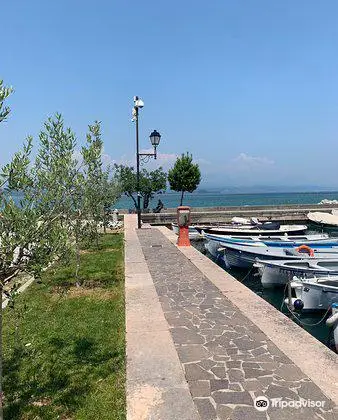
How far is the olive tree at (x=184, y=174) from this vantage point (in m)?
38.3

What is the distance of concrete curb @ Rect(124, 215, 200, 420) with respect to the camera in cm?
430

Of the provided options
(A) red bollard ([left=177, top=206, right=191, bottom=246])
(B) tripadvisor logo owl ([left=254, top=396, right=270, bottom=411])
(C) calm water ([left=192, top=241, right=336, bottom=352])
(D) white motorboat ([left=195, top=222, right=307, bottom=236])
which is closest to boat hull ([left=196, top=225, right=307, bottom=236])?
(D) white motorboat ([left=195, top=222, right=307, bottom=236])

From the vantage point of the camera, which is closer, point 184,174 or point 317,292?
point 317,292

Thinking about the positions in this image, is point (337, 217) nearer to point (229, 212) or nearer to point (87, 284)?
point (229, 212)

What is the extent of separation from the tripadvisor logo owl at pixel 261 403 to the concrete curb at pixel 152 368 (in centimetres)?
77

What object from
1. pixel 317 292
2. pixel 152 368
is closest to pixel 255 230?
pixel 317 292

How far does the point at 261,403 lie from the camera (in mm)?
4422

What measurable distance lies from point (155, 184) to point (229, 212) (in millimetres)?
8164

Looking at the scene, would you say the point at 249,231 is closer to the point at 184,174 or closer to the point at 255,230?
the point at 255,230

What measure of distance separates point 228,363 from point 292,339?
5.01ft

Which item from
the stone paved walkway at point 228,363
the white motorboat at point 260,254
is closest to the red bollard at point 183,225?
the white motorboat at point 260,254

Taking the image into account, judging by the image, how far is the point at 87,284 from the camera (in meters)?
11.1

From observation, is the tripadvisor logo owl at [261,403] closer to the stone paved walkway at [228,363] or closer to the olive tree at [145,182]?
the stone paved walkway at [228,363]

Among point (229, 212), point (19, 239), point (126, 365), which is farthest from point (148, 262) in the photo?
point (229, 212)
